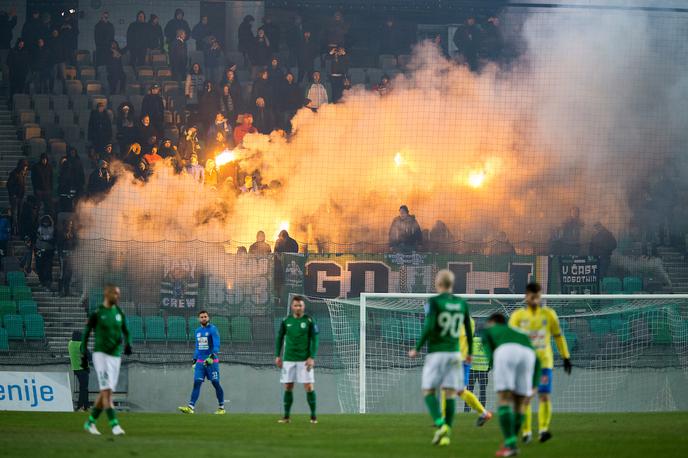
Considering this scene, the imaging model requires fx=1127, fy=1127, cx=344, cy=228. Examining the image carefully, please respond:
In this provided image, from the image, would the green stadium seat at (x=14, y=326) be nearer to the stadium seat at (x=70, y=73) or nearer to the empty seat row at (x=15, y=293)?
the empty seat row at (x=15, y=293)

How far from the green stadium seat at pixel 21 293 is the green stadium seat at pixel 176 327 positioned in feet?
11.9

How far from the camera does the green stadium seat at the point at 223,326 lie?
2262 centimetres

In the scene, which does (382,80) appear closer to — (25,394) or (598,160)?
(598,160)

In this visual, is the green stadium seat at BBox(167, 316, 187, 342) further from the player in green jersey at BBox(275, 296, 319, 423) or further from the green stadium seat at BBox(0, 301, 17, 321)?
the player in green jersey at BBox(275, 296, 319, 423)

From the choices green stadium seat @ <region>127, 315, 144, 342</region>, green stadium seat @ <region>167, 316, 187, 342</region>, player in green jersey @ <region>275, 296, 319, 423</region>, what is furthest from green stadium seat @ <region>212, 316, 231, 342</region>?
player in green jersey @ <region>275, 296, 319, 423</region>

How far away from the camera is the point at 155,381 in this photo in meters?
21.5

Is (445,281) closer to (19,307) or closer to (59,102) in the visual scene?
(19,307)

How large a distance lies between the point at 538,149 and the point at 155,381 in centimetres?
1340

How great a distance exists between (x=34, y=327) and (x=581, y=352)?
440 inches

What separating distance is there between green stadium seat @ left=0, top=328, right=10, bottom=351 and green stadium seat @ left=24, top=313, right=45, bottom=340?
0.49 m

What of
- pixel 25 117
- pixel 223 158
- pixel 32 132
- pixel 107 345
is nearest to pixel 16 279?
pixel 32 132

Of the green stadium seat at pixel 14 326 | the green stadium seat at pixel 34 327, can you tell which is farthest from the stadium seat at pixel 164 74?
the green stadium seat at pixel 14 326

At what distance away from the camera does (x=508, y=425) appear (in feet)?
33.3

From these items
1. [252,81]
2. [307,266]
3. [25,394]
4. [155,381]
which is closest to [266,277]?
[307,266]
